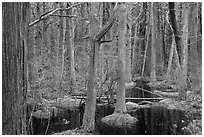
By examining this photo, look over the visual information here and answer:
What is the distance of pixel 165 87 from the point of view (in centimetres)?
1908

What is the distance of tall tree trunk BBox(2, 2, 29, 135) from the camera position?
132 cm

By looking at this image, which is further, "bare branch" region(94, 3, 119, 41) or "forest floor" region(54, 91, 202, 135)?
"forest floor" region(54, 91, 202, 135)

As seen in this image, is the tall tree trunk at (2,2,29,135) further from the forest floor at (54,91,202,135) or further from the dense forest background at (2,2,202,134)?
the forest floor at (54,91,202,135)

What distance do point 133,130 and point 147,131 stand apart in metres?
0.49

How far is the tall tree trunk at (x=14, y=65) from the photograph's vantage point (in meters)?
1.32

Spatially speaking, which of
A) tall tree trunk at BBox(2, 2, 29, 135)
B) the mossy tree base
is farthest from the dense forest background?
the mossy tree base

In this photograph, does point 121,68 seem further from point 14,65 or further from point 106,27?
point 14,65

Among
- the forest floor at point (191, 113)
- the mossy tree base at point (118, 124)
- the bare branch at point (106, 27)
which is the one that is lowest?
the mossy tree base at point (118, 124)

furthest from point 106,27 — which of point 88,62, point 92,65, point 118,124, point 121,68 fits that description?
point 88,62

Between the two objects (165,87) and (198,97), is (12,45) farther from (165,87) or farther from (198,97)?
(165,87)

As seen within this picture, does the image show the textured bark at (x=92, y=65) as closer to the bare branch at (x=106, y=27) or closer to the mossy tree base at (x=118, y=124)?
the bare branch at (x=106, y=27)

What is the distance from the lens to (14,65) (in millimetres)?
1353

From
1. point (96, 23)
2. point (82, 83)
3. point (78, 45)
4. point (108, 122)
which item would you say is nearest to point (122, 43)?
point (96, 23)

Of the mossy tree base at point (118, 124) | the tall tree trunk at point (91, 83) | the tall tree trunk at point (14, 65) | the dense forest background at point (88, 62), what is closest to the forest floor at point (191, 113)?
the dense forest background at point (88, 62)
